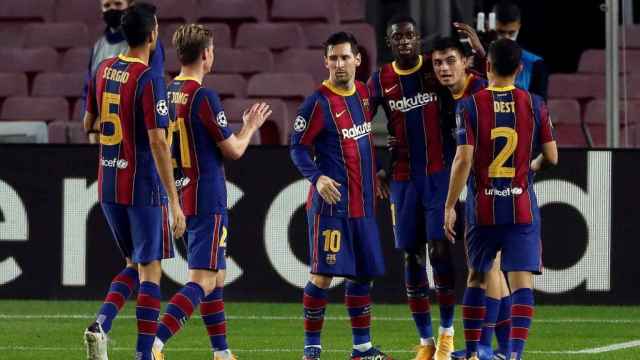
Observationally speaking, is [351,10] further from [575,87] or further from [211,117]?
[211,117]

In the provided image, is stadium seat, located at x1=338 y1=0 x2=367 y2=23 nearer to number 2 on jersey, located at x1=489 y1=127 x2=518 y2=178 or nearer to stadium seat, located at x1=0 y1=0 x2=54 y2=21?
stadium seat, located at x1=0 y1=0 x2=54 y2=21

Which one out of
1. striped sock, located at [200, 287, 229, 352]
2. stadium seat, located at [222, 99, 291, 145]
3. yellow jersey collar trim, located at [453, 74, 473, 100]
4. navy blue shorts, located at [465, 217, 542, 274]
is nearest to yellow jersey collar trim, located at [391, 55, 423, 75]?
yellow jersey collar trim, located at [453, 74, 473, 100]

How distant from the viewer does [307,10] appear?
15.6 meters

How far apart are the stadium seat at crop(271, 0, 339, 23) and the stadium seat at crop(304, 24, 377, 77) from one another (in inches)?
4.3

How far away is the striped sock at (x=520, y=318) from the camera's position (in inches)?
310

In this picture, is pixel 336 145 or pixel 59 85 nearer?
pixel 336 145

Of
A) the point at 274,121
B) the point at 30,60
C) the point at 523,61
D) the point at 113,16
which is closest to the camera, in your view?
the point at 523,61

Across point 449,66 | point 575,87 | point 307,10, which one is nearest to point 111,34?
point 449,66

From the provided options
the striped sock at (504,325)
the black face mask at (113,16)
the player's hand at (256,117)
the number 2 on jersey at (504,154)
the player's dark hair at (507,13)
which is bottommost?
the striped sock at (504,325)

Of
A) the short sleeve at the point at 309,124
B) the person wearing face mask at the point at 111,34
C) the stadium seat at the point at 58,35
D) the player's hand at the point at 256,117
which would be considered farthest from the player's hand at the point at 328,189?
the stadium seat at the point at 58,35

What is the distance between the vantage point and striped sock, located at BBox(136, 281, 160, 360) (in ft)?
25.7

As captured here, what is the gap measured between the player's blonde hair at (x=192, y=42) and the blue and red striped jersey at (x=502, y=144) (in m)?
1.30

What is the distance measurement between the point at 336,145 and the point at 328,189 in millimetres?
292

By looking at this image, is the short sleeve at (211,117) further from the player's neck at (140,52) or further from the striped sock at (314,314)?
the striped sock at (314,314)
